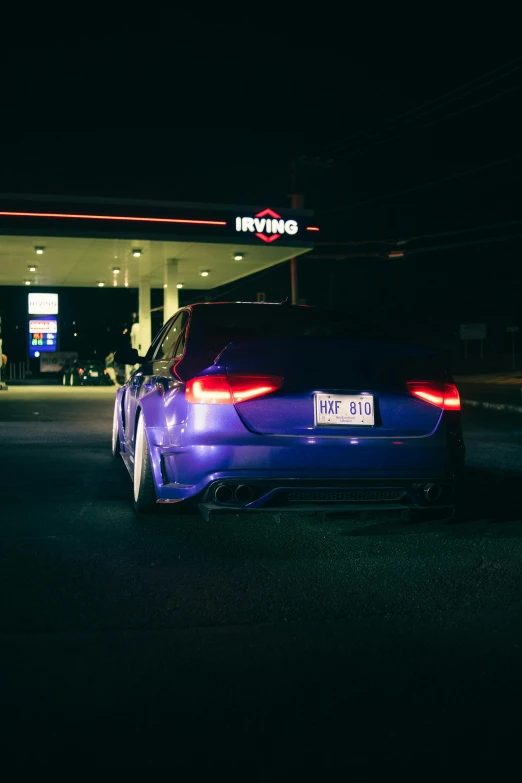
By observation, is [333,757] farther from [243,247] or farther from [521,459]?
[243,247]

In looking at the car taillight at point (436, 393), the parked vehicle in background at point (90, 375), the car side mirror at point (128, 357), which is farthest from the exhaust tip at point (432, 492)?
the parked vehicle in background at point (90, 375)

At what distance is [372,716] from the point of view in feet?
Answer: 10.2

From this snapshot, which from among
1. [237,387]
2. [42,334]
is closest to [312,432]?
[237,387]

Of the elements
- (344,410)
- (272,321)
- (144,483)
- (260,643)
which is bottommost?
(260,643)

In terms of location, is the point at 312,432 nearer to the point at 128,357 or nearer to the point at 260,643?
the point at 260,643

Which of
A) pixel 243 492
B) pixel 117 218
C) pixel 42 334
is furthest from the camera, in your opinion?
pixel 42 334

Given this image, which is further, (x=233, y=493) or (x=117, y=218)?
(x=117, y=218)

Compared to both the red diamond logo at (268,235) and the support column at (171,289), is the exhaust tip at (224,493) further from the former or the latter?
the support column at (171,289)

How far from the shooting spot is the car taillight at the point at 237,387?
18.0ft

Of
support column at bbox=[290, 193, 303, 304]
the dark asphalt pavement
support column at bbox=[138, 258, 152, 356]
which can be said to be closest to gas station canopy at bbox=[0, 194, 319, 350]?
support column at bbox=[138, 258, 152, 356]

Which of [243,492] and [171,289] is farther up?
[171,289]

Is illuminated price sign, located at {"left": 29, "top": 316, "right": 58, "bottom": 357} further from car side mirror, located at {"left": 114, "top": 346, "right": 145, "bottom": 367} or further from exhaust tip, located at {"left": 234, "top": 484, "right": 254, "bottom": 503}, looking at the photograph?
exhaust tip, located at {"left": 234, "top": 484, "right": 254, "bottom": 503}

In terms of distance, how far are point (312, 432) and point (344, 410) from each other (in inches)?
10.1

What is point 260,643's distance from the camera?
395 cm
